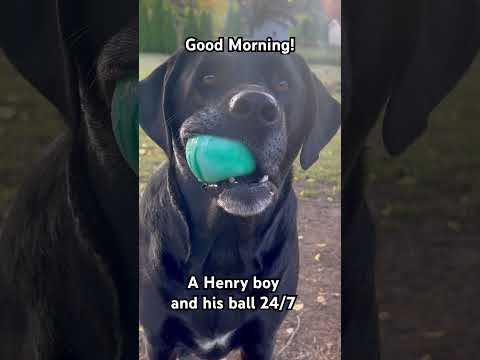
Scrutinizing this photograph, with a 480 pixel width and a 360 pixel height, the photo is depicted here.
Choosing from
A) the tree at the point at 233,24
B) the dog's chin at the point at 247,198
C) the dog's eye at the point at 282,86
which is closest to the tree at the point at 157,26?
the tree at the point at 233,24

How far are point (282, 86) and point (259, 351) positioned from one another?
758 mm

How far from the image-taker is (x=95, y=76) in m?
2.04

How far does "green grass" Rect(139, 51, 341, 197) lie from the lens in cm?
199

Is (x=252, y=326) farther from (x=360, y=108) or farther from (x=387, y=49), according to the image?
(x=387, y=49)

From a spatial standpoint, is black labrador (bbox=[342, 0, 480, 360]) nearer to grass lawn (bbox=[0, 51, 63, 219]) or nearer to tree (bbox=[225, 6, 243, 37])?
tree (bbox=[225, 6, 243, 37])

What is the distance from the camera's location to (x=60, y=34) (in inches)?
80.2

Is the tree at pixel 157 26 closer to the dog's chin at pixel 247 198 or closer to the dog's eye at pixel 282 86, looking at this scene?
the dog's eye at pixel 282 86

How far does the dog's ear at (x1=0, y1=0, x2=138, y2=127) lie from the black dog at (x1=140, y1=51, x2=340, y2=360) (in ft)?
0.66

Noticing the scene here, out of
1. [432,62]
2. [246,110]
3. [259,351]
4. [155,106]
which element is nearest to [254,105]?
[246,110]

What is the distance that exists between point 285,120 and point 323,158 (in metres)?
0.15

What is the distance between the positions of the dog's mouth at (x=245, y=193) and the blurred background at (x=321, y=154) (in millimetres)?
84

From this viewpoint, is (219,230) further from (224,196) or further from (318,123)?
(318,123)

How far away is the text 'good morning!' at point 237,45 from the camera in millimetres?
1933

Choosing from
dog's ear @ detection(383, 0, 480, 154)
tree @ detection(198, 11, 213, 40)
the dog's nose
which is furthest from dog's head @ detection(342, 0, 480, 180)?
tree @ detection(198, 11, 213, 40)
